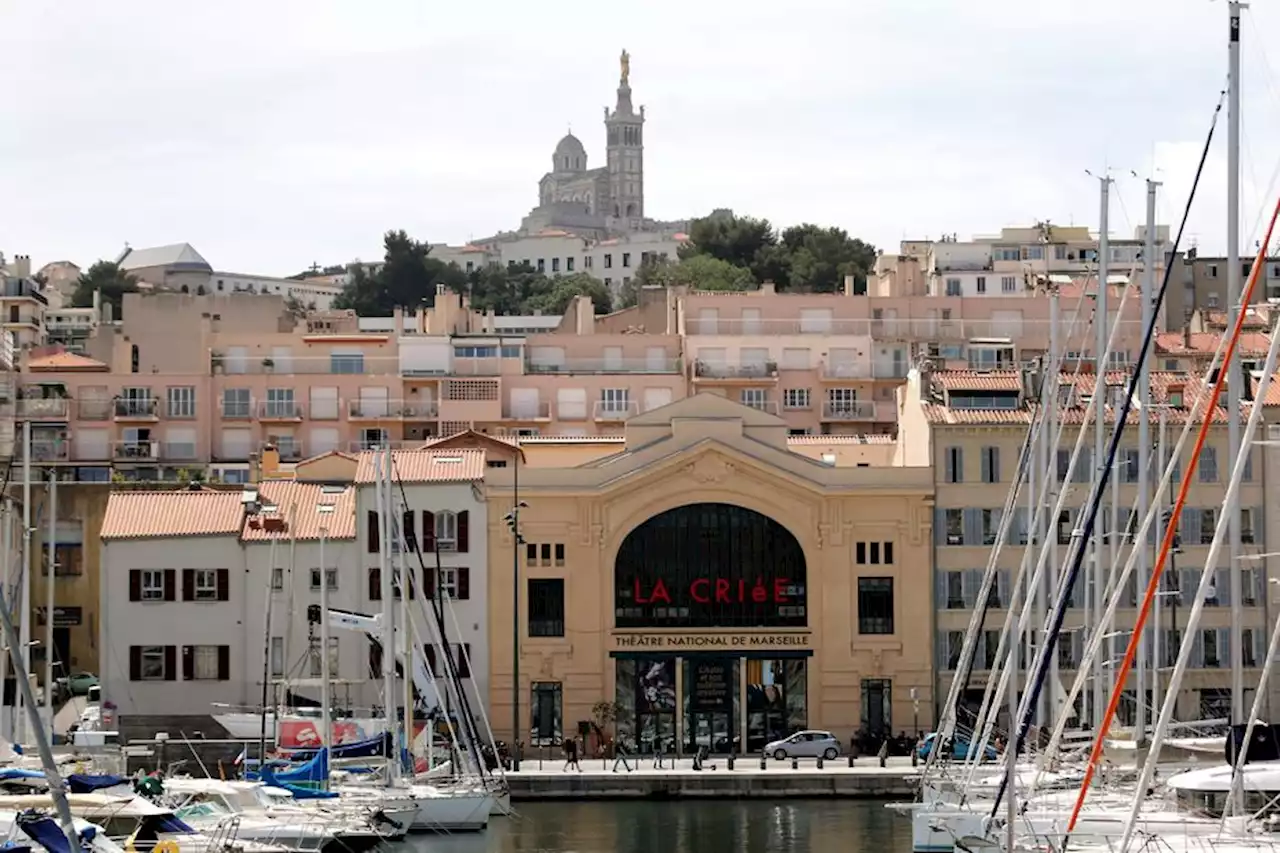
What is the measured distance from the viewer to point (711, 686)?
93.2 metres

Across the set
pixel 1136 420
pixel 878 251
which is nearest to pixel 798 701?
pixel 1136 420

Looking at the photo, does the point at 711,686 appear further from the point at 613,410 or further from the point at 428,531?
the point at 613,410

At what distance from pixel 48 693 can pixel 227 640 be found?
14.5m

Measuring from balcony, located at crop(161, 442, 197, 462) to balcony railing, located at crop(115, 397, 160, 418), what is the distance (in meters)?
1.43

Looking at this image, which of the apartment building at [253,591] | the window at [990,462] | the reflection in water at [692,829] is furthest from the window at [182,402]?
the reflection in water at [692,829]

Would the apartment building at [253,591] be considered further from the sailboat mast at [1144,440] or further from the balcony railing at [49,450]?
the sailboat mast at [1144,440]

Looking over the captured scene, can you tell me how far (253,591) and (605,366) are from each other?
34.0 m

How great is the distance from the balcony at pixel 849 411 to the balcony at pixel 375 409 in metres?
17.4

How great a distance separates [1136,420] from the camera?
303 feet

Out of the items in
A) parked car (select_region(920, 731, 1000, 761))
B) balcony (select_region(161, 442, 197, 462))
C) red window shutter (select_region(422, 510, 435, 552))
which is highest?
balcony (select_region(161, 442, 197, 462))

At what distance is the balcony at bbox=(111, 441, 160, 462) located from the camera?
390 feet

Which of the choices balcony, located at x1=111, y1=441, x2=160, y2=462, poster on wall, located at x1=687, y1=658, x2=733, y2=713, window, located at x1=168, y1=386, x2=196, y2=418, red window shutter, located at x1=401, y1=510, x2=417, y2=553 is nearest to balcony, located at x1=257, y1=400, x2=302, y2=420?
window, located at x1=168, y1=386, x2=196, y2=418

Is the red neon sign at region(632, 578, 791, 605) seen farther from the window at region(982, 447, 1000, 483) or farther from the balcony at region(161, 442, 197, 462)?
the balcony at region(161, 442, 197, 462)

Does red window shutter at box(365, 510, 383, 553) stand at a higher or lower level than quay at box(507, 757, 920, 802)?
higher
